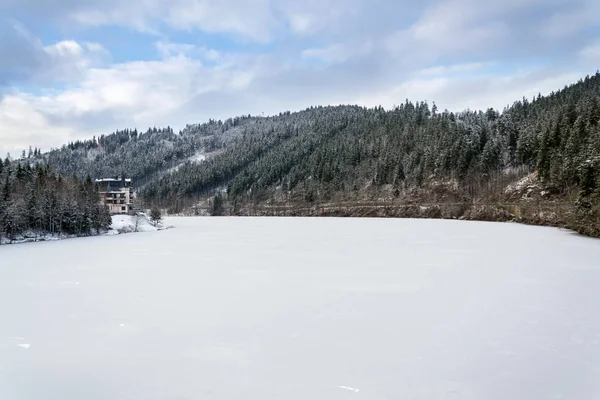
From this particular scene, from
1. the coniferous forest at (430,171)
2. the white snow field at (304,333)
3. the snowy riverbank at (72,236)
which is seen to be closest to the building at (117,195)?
the coniferous forest at (430,171)

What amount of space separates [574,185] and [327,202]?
2806 inches

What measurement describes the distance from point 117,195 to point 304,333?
Result: 11202 cm

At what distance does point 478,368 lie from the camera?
26.9ft

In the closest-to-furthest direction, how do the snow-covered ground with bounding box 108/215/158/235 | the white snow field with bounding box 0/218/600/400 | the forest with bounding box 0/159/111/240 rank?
the white snow field with bounding box 0/218/600/400 < the forest with bounding box 0/159/111/240 < the snow-covered ground with bounding box 108/215/158/235

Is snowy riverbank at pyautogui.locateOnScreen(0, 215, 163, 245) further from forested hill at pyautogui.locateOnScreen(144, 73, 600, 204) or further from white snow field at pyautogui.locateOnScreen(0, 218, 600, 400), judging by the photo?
forested hill at pyautogui.locateOnScreen(144, 73, 600, 204)

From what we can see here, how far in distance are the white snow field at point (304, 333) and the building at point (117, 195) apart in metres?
96.1

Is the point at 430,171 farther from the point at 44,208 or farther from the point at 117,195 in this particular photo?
the point at 44,208

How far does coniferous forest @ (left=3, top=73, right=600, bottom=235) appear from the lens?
61688 millimetres

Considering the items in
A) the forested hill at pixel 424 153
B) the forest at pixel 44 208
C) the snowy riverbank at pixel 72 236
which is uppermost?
the forested hill at pixel 424 153

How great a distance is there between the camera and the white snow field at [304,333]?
24.6 feet

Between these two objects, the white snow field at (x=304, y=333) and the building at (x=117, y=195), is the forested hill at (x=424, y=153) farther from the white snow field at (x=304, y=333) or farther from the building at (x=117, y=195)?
the building at (x=117, y=195)

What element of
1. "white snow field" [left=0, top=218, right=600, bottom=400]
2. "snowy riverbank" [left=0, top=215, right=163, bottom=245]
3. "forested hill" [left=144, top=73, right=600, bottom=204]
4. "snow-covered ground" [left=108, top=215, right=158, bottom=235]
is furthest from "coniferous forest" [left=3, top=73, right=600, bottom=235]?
"white snow field" [left=0, top=218, right=600, bottom=400]

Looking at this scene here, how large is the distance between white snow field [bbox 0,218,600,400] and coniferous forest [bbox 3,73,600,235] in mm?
32764

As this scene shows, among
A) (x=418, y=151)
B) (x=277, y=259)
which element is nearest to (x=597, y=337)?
(x=277, y=259)
